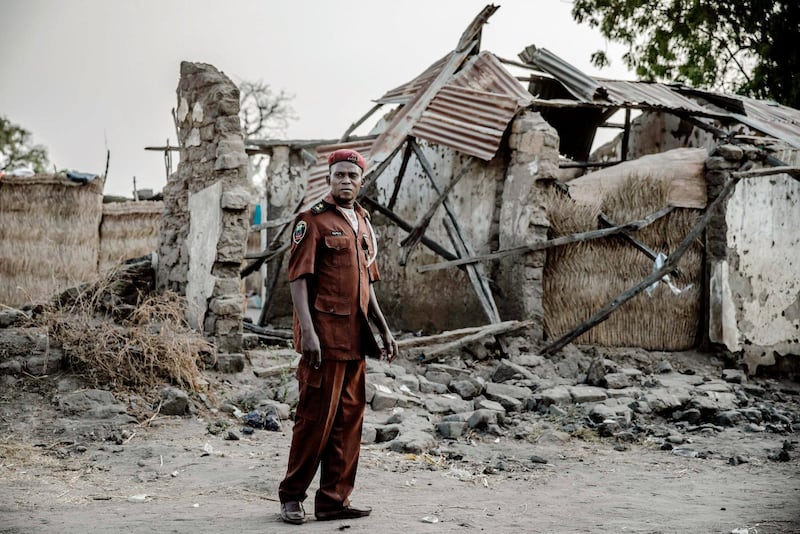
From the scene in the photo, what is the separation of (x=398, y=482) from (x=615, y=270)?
17.4ft

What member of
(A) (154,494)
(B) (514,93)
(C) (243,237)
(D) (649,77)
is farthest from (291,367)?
(D) (649,77)

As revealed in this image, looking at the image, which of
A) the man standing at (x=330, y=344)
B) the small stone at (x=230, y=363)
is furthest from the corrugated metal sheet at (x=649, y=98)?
the man standing at (x=330, y=344)

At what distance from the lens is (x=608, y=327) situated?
9.59m

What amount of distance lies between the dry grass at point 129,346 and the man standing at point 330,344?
311 centimetres

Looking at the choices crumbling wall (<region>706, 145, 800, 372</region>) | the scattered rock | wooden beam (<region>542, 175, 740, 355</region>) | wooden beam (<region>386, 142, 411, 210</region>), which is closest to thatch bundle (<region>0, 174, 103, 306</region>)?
wooden beam (<region>386, 142, 411, 210</region>)

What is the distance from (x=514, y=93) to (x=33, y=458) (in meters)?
6.96

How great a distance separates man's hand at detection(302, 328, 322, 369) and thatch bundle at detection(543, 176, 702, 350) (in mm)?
6047

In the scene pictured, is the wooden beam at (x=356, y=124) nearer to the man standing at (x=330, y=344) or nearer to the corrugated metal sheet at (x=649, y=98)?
the corrugated metal sheet at (x=649, y=98)

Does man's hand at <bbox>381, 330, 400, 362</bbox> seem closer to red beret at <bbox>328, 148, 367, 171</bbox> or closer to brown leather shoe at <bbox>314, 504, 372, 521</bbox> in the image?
brown leather shoe at <bbox>314, 504, 372, 521</bbox>

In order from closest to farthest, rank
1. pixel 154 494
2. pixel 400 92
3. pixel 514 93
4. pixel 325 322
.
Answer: pixel 325 322 < pixel 154 494 < pixel 514 93 < pixel 400 92

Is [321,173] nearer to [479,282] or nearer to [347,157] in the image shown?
[479,282]

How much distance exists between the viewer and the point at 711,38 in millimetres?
17547

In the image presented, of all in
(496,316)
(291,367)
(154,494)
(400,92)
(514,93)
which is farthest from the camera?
(400,92)

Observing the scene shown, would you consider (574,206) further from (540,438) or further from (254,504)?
(254,504)
